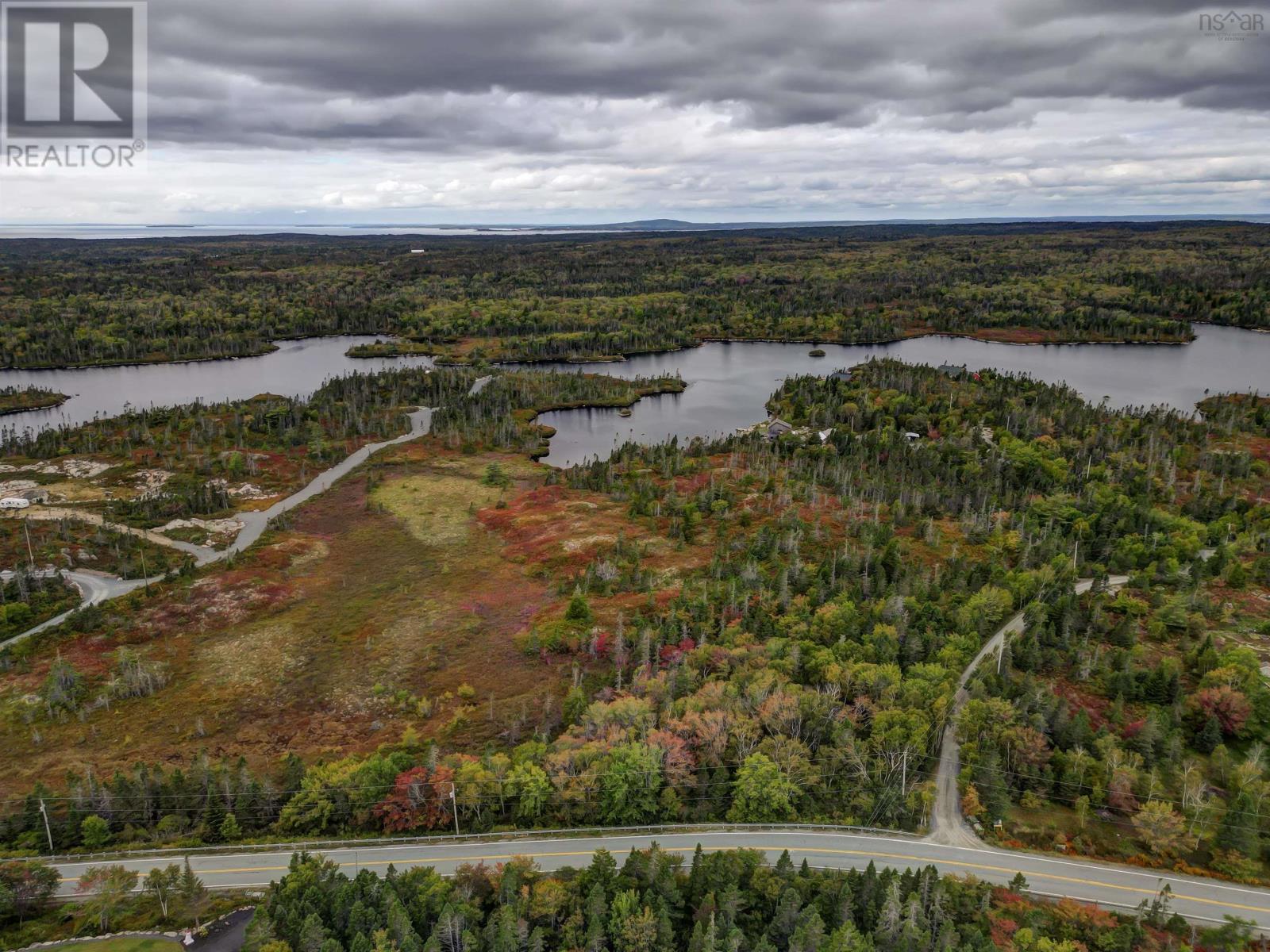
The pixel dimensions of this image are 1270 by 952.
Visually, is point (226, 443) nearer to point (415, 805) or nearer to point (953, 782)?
point (415, 805)

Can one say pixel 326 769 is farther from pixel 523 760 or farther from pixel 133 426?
pixel 133 426

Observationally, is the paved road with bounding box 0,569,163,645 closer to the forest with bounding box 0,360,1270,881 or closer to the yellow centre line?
the forest with bounding box 0,360,1270,881

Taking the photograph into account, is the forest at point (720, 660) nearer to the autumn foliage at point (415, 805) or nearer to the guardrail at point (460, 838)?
the autumn foliage at point (415, 805)

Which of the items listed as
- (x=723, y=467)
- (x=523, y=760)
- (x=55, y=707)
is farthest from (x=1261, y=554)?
(x=55, y=707)

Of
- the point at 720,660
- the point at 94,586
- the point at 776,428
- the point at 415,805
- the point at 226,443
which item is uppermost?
the point at 776,428

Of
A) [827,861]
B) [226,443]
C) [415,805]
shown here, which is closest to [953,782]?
[827,861]

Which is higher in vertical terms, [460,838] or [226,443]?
[226,443]

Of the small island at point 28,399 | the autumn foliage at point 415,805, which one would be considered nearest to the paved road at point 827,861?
the autumn foliage at point 415,805
